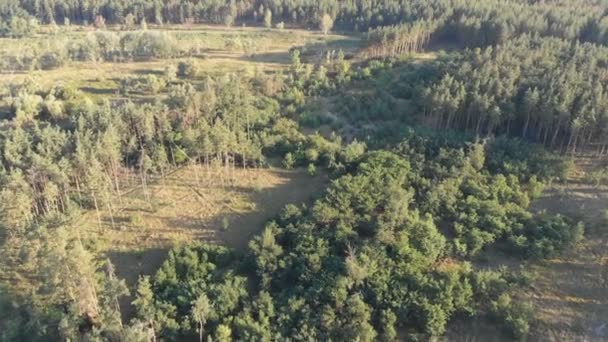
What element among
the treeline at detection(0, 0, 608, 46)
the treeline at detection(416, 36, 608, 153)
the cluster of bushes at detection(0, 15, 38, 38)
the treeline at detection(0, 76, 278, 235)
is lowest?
the treeline at detection(0, 76, 278, 235)

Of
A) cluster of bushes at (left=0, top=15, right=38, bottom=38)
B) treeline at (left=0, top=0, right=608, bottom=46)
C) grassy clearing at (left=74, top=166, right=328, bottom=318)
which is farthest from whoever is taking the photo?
cluster of bushes at (left=0, top=15, right=38, bottom=38)

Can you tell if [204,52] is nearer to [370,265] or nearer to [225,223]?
[225,223]

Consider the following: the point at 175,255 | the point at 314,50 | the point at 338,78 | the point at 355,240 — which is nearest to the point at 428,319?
the point at 355,240

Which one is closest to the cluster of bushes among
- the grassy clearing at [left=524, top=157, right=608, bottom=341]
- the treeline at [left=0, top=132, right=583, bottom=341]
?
the treeline at [left=0, top=132, right=583, bottom=341]

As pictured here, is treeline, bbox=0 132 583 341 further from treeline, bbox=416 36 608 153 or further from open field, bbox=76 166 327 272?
treeline, bbox=416 36 608 153

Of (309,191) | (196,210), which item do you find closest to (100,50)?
(196,210)

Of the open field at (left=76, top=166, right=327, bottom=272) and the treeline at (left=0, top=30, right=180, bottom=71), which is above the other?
the treeline at (left=0, top=30, right=180, bottom=71)

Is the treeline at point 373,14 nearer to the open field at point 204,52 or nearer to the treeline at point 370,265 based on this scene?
the open field at point 204,52

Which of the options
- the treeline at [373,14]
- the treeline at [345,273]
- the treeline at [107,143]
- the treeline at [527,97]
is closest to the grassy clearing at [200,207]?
the treeline at [107,143]
